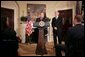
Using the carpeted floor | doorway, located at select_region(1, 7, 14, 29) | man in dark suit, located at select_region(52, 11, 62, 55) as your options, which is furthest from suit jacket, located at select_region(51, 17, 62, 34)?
doorway, located at select_region(1, 7, 14, 29)

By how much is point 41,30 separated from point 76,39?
51 cm

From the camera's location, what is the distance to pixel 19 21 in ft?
6.67

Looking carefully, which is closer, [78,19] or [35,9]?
[78,19]

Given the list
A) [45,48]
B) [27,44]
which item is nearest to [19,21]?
[27,44]

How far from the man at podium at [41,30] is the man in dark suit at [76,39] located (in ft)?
0.97

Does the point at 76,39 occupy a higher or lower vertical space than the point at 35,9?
lower

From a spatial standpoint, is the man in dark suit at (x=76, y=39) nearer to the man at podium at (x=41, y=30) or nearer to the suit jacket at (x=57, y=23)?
the suit jacket at (x=57, y=23)

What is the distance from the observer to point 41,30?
2242 mm

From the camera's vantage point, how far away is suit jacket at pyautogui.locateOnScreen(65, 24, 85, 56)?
72.1 inches

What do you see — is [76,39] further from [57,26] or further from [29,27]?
[29,27]

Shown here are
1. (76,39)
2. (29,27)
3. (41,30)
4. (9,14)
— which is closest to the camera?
(76,39)

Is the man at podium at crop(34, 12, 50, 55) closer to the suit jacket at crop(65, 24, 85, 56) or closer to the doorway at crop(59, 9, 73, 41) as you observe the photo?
the doorway at crop(59, 9, 73, 41)

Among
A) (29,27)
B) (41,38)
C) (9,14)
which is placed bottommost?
(41,38)

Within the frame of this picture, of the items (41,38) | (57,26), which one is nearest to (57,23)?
(57,26)
